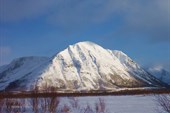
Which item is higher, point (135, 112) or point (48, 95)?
point (48, 95)

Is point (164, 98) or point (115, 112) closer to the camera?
point (164, 98)

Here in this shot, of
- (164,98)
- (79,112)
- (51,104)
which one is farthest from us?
(79,112)

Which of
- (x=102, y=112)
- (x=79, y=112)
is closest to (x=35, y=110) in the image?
(x=79, y=112)

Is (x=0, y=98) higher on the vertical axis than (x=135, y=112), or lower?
higher

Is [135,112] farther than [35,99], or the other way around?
[35,99]

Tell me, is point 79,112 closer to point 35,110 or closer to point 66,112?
point 66,112

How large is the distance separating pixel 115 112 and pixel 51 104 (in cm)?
589

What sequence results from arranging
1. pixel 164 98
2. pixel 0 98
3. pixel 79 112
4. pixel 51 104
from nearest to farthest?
1. pixel 164 98
2. pixel 0 98
3. pixel 51 104
4. pixel 79 112

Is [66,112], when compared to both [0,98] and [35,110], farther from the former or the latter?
[0,98]

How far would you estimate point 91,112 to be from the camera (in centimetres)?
3269

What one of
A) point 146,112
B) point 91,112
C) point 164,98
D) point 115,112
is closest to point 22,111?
point 91,112

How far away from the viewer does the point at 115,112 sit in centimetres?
3250

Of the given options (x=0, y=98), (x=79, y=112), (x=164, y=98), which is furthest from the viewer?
(x=79, y=112)

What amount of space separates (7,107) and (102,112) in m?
8.35
